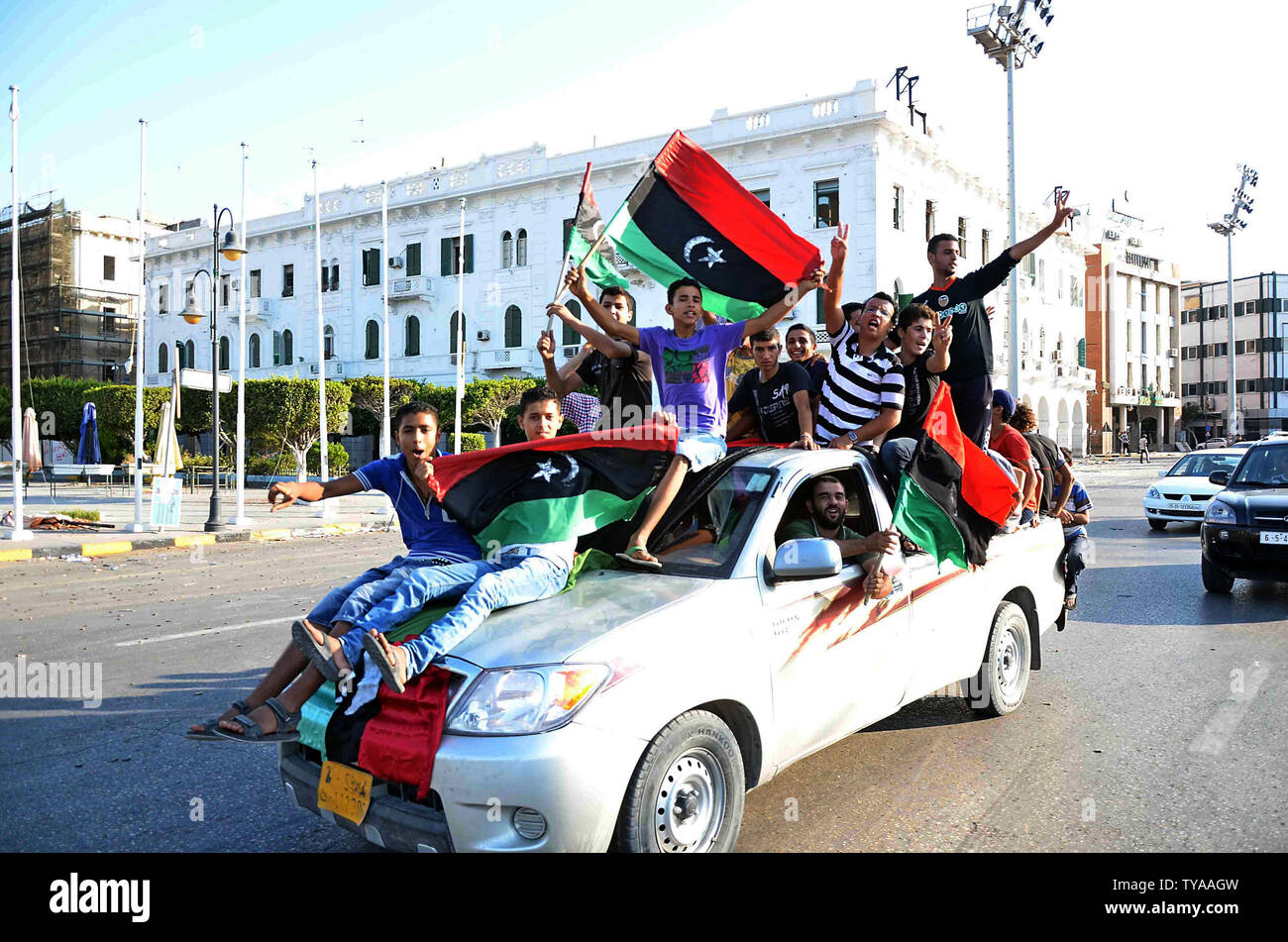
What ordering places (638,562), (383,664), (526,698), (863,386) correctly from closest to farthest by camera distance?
1. (526,698)
2. (383,664)
3. (638,562)
4. (863,386)

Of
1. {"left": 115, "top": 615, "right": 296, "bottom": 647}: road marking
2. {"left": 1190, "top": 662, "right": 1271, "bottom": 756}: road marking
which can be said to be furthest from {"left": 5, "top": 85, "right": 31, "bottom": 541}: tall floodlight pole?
{"left": 1190, "top": 662, "right": 1271, "bottom": 756}: road marking

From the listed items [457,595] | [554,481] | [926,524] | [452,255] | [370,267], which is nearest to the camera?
[457,595]

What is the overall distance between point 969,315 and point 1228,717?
2884 mm

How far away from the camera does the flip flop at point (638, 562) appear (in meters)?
4.07

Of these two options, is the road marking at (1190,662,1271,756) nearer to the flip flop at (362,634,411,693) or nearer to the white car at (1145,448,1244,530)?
the flip flop at (362,634,411,693)

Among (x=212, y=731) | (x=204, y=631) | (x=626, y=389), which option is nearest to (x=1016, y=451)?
(x=626, y=389)

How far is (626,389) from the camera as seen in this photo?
5875 mm

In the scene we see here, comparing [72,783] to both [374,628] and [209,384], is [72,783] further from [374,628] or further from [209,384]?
[209,384]

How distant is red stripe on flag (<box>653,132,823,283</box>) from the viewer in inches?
271

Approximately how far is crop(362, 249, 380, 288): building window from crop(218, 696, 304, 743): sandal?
1926 inches

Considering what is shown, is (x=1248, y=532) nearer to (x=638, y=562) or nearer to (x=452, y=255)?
(x=638, y=562)

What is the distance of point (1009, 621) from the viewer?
224 inches
